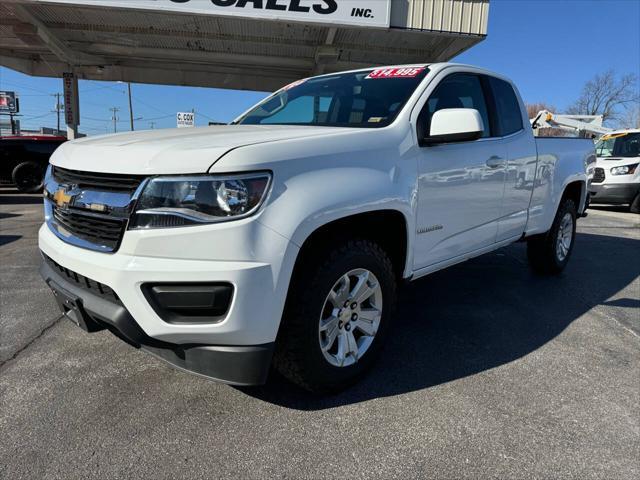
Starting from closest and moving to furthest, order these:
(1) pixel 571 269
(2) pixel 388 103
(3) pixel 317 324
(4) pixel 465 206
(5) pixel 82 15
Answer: (3) pixel 317 324
(2) pixel 388 103
(4) pixel 465 206
(1) pixel 571 269
(5) pixel 82 15

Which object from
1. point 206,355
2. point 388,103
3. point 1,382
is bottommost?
point 1,382

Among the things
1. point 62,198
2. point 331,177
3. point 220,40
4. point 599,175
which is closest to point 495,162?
point 331,177

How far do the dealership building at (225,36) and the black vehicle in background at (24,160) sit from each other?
2708mm

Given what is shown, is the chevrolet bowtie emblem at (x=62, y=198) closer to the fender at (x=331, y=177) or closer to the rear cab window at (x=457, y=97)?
the fender at (x=331, y=177)

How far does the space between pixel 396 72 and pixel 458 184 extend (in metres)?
0.91

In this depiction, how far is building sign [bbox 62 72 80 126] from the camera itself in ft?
50.2

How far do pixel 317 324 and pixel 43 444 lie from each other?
1.35m

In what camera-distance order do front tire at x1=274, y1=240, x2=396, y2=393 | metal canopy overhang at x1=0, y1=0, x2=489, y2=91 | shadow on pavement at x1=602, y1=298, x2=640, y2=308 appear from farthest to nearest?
metal canopy overhang at x1=0, y1=0, x2=489, y2=91 → shadow on pavement at x1=602, y1=298, x2=640, y2=308 → front tire at x1=274, y1=240, x2=396, y2=393

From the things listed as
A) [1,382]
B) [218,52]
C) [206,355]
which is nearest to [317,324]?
[206,355]

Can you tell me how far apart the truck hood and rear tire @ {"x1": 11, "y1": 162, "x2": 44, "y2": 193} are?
1153cm

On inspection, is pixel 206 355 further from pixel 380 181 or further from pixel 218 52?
pixel 218 52

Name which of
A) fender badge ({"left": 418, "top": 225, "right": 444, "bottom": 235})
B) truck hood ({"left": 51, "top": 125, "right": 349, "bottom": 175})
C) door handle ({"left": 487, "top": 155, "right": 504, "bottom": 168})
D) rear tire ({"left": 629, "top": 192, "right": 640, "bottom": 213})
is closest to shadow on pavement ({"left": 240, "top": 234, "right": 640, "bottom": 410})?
fender badge ({"left": 418, "top": 225, "right": 444, "bottom": 235})

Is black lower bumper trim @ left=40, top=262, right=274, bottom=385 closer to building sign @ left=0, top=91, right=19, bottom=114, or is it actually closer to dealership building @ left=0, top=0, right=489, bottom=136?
dealership building @ left=0, top=0, right=489, bottom=136

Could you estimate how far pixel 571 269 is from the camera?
5.45 meters
